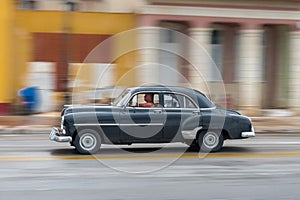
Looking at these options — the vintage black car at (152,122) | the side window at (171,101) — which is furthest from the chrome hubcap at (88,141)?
the side window at (171,101)

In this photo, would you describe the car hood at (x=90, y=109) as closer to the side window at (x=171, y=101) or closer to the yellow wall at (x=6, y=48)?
the side window at (x=171, y=101)

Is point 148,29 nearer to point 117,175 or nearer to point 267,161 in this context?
point 267,161

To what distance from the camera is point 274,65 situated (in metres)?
28.0

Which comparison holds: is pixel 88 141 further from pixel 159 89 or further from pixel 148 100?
pixel 159 89

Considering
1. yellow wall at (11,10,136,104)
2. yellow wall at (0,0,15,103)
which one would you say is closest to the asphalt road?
yellow wall at (0,0,15,103)

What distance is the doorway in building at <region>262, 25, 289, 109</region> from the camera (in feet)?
91.3

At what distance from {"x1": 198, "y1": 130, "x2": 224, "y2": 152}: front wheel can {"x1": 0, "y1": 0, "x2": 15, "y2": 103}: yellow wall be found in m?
12.9

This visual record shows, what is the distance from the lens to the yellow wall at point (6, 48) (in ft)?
79.4

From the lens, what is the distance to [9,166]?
36.5 feet

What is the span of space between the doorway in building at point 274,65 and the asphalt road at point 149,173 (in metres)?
13.6

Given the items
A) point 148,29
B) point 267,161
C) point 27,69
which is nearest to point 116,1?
point 148,29

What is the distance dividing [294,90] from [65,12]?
10.5 m

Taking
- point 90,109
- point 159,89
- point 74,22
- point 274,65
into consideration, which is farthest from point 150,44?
point 90,109

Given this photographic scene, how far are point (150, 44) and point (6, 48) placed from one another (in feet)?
19.1
